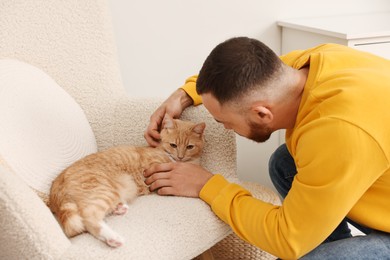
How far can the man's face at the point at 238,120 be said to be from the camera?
3.78 ft

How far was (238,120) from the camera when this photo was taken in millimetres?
1169

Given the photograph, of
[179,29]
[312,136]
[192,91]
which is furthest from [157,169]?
[179,29]

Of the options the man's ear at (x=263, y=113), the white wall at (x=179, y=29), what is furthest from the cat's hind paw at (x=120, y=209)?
the white wall at (x=179, y=29)

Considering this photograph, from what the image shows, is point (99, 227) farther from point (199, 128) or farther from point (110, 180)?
point (199, 128)

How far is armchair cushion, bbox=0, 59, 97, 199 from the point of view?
50.4 inches

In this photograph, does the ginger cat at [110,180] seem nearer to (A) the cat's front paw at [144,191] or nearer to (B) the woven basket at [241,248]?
(A) the cat's front paw at [144,191]

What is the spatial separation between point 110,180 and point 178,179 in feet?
0.64

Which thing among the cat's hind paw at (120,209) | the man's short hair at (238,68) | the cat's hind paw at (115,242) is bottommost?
the cat's hind paw at (120,209)

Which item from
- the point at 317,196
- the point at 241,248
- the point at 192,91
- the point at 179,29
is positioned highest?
the point at 179,29

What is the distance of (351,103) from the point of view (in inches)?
40.4

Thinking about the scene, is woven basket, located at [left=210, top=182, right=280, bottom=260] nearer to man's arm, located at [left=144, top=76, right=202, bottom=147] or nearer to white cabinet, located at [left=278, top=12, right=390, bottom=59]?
man's arm, located at [left=144, top=76, right=202, bottom=147]

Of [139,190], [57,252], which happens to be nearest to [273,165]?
[139,190]

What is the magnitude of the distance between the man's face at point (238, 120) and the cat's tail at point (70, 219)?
16.5 inches

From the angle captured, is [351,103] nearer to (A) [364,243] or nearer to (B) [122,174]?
(A) [364,243]
